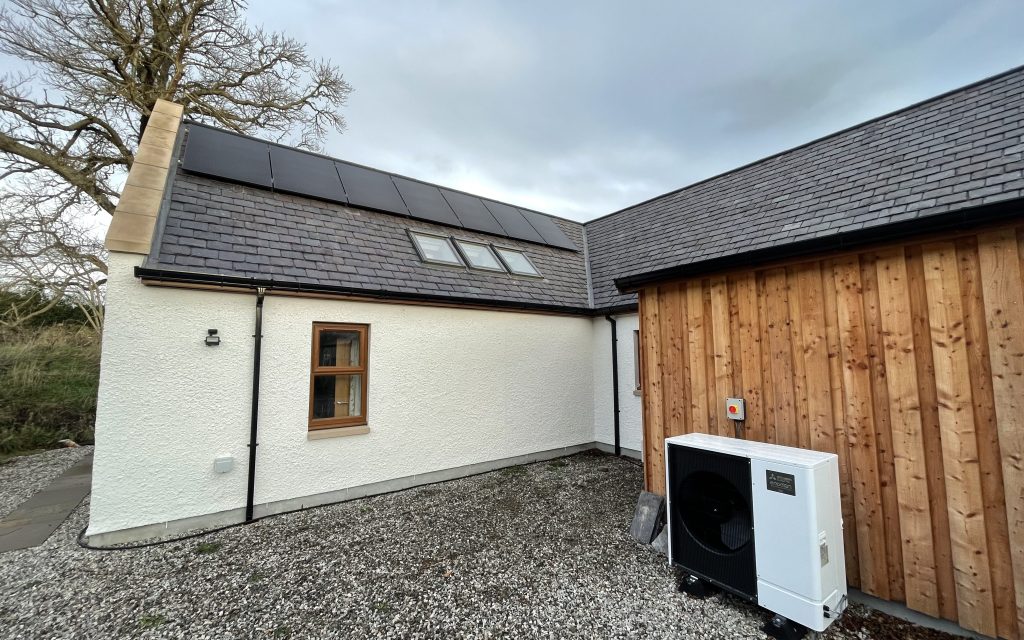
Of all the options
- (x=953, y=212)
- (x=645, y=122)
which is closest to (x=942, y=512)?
(x=953, y=212)

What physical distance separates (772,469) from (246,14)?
1529 centimetres

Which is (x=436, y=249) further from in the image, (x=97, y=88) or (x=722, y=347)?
(x=97, y=88)

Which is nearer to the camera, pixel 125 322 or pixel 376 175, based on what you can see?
pixel 125 322

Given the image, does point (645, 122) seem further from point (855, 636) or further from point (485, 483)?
point (855, 636)

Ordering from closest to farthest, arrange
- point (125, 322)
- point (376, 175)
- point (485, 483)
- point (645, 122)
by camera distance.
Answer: point (125, 322), point (485, 483), point (376, 175), point (645, 122)

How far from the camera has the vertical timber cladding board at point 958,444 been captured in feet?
8.46

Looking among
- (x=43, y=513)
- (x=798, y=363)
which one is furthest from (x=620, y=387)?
(x=43, y=513)

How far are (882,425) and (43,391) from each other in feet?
48.1

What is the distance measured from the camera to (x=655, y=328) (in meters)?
4.69

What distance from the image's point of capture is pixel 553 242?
402 inches

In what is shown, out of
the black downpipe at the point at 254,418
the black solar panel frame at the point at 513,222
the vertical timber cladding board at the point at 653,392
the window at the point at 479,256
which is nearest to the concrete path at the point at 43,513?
the black downpipe at the point at 254,418

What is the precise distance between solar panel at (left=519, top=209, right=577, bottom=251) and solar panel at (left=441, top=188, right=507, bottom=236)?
148 cm

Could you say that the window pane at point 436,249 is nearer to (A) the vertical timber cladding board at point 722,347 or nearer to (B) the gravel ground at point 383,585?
(B) the gravel ground at point 383,585

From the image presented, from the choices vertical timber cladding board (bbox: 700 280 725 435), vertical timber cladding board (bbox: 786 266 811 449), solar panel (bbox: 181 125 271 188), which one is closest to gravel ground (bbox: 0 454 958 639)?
vertical timber cladding board (bbox: 786 266 811 449)
